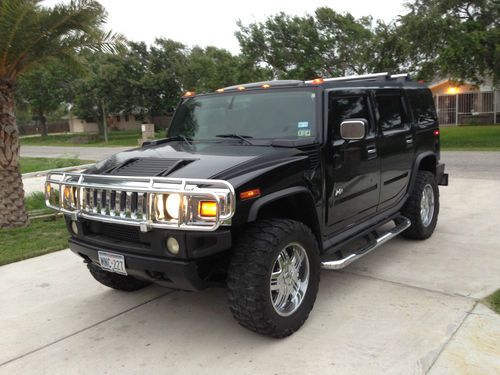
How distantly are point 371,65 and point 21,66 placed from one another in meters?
17.4

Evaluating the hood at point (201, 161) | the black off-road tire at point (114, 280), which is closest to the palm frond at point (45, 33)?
the hood at point (201, 161)

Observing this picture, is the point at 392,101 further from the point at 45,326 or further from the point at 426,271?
the point at 45,326

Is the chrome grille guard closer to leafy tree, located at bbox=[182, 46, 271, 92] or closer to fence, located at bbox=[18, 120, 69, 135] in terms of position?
leafy tree, located at bbox=[182, 46, 271, 92]

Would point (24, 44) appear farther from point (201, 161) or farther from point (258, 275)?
point (258, 275)

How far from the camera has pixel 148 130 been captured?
2350 cm

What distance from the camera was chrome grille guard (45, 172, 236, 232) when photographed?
2.99m

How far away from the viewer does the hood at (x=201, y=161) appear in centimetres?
335

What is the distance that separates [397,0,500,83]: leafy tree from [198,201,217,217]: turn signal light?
16.5 m

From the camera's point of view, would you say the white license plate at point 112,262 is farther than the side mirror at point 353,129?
No

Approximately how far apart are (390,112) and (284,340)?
9.57 feet

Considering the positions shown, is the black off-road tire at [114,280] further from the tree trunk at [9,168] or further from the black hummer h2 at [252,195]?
the tree trunk at [9,168]

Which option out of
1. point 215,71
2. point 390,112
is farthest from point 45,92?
point 390,112

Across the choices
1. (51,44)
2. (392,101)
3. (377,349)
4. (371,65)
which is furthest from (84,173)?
(371,65)

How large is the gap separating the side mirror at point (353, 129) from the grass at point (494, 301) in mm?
1746
